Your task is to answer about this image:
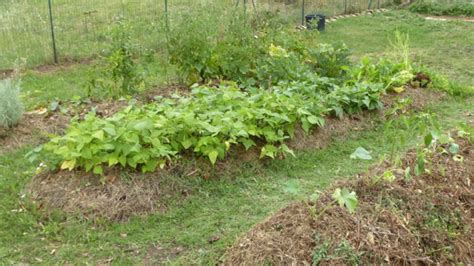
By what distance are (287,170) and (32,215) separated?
6.65 ft

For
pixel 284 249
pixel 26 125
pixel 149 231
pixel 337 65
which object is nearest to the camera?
pixel 284 249

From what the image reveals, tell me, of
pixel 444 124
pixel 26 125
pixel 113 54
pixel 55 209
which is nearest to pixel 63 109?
pixel 26 125

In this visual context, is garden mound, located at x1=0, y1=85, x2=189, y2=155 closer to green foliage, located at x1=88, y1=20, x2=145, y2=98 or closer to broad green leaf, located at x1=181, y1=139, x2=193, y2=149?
green foliage, located at x1=88, y1=20, x2=145, y2=98

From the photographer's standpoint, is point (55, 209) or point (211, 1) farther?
point (211, 1)

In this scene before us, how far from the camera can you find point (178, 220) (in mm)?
3691

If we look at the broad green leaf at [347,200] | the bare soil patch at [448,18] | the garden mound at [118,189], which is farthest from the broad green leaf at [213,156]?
the bare soil patch at [448,18]

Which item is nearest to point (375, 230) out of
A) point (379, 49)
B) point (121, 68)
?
point (121, 68)

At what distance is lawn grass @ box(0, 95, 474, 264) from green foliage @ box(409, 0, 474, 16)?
10.5m

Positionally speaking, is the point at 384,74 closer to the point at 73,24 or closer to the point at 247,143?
the point at 247,143

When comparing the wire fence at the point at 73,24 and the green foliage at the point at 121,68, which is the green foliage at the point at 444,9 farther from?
the green foliage at the point at 121,68

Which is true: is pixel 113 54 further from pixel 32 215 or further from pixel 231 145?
pixel 32 215

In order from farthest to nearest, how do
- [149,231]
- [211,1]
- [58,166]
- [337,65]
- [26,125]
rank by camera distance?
1. [211,1]
2. [337,65]
3. [26,125]
4. [58,166]
5. [149,231]

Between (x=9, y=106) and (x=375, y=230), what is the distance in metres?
3.59

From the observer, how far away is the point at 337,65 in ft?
20.5
